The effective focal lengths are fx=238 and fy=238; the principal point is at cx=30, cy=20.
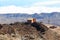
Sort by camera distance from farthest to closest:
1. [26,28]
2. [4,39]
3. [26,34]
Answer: [26,28] → [26,34] → [4,39]

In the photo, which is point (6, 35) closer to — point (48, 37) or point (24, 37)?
point (24, 37)

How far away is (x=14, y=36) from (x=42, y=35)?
10017mm

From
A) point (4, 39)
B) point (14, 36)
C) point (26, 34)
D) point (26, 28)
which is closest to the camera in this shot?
point (4, 39)

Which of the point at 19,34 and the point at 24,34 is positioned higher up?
the point at 19,34

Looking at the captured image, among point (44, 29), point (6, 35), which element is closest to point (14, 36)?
point (6, 35)

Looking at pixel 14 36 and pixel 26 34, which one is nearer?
pixel 14 36

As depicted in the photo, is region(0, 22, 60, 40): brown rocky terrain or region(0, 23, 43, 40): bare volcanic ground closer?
region(0, 23, 43, 40): bare volcanic ground

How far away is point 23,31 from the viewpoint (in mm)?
68375

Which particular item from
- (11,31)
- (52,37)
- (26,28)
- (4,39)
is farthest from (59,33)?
(4,39)

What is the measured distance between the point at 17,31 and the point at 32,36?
15.6 feet

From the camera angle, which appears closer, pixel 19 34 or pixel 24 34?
pixel 19 34

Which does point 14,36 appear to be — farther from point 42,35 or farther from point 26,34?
point 42,35

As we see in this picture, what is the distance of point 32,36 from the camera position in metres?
64.9

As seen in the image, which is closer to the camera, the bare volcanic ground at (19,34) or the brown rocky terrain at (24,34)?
the bare volcanic ground at (19,34)
